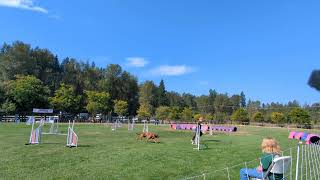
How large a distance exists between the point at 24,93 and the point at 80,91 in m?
32.2

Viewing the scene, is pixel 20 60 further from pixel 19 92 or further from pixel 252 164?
pixel 252 164

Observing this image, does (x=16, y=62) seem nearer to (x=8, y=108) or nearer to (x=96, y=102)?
(x=96, y=102)

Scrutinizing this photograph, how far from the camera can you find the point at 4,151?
15.6 meters

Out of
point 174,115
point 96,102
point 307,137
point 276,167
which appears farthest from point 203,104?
point 276,167

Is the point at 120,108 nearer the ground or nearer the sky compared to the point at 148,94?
nearer the ground

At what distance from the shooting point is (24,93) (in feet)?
262

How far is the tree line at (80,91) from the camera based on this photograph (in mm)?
82438

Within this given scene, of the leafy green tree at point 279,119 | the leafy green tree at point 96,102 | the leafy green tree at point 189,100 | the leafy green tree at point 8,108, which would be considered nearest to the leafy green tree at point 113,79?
the leafy green tree at point 96,102

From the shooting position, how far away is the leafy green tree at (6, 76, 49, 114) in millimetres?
79562

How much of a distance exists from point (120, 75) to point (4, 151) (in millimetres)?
104474

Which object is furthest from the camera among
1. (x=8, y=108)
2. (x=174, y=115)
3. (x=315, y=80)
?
(x=174, y=115)

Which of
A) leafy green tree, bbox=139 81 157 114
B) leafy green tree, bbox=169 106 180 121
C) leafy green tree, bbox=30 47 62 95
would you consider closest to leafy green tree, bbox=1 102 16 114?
leafy green tree, bbox=30 47 62 95

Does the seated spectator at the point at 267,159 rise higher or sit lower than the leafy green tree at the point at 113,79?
lower

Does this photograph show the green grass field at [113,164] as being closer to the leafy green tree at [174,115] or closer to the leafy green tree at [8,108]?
the leafy green tree at [8,108]
